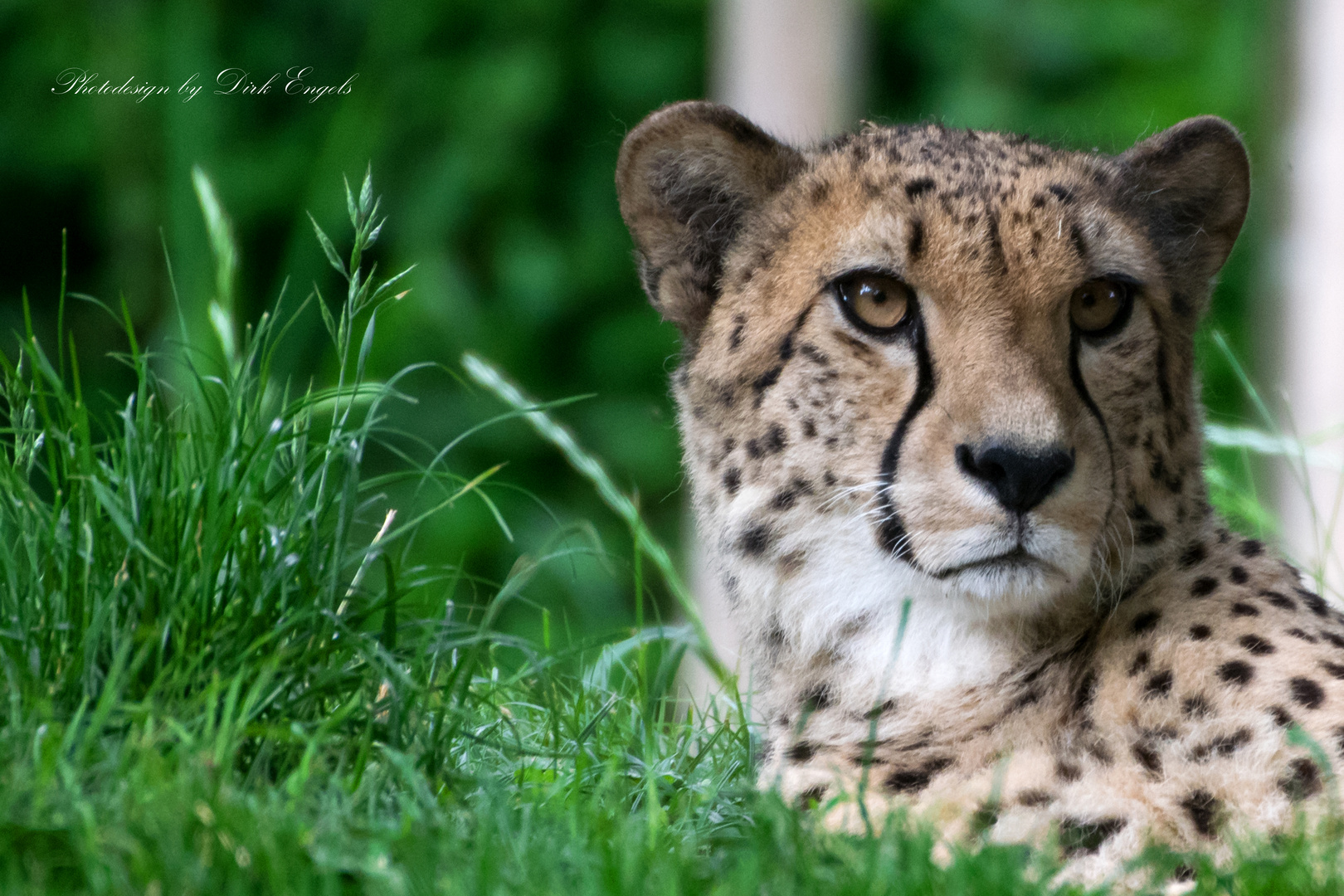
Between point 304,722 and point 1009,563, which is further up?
point 1009,563

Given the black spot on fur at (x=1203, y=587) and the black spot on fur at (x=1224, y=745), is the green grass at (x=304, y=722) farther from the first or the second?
the black spot on fur at (x=1203, y=587)

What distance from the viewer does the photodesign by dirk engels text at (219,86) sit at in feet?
17.2

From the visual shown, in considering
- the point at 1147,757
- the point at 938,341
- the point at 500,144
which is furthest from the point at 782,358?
the point at 500,144

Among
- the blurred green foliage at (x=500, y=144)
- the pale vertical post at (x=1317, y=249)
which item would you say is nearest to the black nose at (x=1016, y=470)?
the pale vertical post at (x=1317, y=249)

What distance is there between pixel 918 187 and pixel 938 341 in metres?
0.27

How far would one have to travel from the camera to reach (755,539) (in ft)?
7.62

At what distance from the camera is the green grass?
1.59 m

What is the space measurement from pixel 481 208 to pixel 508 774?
152 inches

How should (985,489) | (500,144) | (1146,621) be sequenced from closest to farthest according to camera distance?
(985,489) < (1146,621) < (500,144)

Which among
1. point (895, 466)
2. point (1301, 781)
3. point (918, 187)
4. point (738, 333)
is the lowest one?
point (1301, 781)

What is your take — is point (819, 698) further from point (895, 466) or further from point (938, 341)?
point (938, 341)

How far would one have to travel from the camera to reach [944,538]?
2.03 metres

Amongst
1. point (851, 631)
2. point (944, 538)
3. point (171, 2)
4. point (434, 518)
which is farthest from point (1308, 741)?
point (171, 2)

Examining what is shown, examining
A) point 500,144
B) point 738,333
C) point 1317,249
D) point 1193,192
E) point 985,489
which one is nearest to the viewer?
point 985,489
